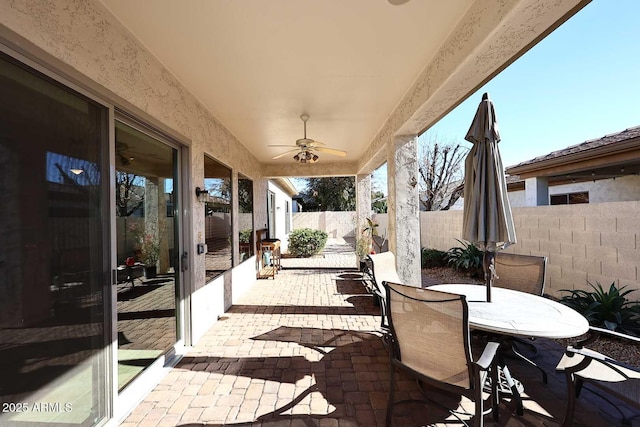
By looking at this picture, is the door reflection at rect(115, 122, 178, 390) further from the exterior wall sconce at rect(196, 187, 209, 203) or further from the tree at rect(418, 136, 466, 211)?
the tree at rect(418, 136, 466, 211)

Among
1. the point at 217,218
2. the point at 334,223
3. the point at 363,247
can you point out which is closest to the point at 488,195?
the point at 217,218

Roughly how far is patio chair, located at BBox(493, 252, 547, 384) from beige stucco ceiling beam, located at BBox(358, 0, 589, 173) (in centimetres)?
192

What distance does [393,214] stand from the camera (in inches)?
154

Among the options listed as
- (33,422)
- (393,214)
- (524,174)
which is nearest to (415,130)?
(393,214)

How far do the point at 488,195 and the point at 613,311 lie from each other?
247 cm

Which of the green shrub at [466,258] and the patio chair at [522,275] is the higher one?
the patio chair at [522,275]

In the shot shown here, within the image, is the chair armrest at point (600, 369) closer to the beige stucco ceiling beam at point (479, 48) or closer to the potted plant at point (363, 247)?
the beige stucco ceiling beam at point (479, 48)

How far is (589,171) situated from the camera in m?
5.95

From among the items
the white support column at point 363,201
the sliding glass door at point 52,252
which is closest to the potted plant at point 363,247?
the white support column at point 363,201

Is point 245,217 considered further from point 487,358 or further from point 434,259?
point 434,259

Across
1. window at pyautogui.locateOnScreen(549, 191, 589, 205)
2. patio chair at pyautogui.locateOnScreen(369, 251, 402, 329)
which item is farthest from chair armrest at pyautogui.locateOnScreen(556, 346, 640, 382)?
window at pyautogui.locateOnScreen(549, 191, 589, 205)

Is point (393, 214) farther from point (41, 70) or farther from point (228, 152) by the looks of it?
point (41, 70)

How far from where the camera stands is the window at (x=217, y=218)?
3775 mm

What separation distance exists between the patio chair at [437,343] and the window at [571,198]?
8.78 m
